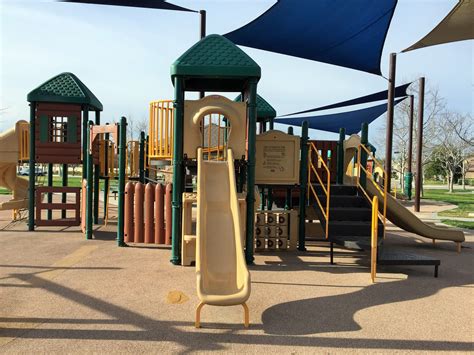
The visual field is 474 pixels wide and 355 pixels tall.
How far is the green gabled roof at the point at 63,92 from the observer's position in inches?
408

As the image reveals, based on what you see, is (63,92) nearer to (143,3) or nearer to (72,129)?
(72,129)

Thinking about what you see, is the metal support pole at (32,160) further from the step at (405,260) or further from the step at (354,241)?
the step at (405,260)

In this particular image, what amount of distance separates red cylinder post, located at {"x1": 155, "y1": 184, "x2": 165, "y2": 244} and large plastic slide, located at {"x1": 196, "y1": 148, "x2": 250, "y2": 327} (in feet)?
7.90

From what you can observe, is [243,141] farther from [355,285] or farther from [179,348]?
[179,348]

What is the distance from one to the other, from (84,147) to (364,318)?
849 cm

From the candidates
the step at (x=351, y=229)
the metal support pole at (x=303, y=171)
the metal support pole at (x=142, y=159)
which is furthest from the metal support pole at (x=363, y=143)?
the metal support pole at (x=142, y=159)

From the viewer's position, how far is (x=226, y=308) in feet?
16.4

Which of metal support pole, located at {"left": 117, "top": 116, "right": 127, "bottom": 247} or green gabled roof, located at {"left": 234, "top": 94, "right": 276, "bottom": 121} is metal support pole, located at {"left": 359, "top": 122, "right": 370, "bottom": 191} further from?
metal support pole, located at {"left": 117, "top": 116, "right": 127, "bottom": 247}

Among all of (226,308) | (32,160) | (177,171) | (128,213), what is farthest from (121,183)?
(226,308)

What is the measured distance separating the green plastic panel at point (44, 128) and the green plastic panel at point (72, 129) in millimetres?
533

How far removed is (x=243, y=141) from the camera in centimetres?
764

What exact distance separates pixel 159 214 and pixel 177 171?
1.71 m

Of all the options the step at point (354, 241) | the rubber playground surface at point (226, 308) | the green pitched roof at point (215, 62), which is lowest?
the rubber playground surface at point (226, 308)

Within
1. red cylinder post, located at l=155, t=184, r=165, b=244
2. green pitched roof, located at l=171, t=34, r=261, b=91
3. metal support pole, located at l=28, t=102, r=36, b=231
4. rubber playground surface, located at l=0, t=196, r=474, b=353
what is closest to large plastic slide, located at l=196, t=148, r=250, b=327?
rubber playground surface, located at l=0, t=196, r=474, b=353
